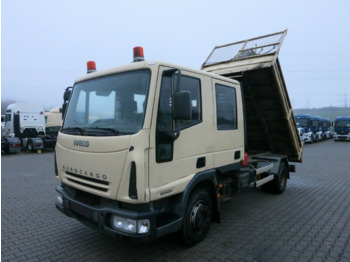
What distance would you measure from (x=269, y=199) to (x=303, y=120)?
68.0ft

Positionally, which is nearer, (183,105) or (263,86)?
(183,105)

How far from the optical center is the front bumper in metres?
2.69

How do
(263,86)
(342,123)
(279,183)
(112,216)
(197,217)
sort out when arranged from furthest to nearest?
(342,123) → (279,183) → (263,86) → (197,217) → (112,216)

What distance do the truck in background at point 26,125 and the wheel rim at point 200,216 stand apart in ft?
49.5

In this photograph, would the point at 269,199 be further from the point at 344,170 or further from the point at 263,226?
the point at 344,170

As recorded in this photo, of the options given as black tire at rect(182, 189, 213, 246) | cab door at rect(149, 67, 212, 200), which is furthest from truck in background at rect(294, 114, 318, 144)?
cab door at rect(149, 67, 212, 200)

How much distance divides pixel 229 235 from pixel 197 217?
810 millimetres

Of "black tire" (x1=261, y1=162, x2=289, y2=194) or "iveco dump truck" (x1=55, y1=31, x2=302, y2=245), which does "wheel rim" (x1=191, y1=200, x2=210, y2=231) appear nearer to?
"iveco dump truck" (x1=55, y1=31, x2=302, y2=245)

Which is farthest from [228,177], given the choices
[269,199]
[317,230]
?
[269,199]

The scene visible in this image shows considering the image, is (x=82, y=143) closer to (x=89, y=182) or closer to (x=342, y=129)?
(x=89, y=182)

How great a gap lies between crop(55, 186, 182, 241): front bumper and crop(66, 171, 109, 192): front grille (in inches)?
8.2

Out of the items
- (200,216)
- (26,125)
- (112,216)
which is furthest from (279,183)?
(26,125)

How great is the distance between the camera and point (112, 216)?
2812mm

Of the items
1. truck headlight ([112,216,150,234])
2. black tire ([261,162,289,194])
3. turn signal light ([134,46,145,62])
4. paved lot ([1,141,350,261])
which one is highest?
turn signal light ([134,46,145,62])
